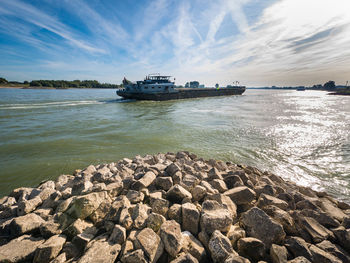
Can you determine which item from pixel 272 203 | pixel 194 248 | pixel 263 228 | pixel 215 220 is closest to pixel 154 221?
pixel 194 248

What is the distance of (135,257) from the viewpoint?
1.78m

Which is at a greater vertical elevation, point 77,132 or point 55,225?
point 55,225

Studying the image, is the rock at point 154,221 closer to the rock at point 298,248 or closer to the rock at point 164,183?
the rock at point 164,183

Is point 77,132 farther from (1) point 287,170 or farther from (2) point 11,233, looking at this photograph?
(1) point 287,170

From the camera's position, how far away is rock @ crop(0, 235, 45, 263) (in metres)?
1.88

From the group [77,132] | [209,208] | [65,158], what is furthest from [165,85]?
[209,208]

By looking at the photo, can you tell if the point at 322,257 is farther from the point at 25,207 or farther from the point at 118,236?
the point at 25,207

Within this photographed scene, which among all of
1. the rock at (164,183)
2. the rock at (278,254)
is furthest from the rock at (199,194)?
the rock at (278,254)

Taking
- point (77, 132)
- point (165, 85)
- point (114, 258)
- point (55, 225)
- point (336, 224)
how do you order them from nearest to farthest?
point (114, 258) < point (55, 225) < point (336, 224) < point (77, 132) < point (165, 85)

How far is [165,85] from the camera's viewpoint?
3594 centimetres

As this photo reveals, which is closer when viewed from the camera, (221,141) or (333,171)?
(333,171)

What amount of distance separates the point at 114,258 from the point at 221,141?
7.72 meters

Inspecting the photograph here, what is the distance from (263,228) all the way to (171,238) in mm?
1353

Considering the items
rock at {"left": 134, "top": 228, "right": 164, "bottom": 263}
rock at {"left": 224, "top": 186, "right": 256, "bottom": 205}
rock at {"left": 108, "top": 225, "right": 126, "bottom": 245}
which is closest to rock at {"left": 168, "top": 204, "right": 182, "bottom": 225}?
rock at {"left": 134, "top": 228, "right": 164, "bottom": 263}
